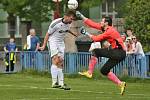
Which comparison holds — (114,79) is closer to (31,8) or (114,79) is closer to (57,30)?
(57,30)

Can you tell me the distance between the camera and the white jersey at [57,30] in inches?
676

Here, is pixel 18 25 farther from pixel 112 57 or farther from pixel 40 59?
pixel 112 57

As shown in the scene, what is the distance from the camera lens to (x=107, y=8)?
48.2 metres

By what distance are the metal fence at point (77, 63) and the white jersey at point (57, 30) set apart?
Answer: 6544 millimetres

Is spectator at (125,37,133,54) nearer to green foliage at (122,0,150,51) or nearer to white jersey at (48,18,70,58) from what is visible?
green foliage at (122,0,150,51)

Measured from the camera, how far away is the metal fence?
76.9 ft

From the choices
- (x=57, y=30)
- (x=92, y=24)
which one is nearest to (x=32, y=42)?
(x=57, y=30)

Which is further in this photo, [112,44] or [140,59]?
[140,59]

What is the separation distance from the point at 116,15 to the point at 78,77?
21127mm

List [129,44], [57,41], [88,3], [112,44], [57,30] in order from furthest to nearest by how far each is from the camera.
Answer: [88,3] < [129,44] < [57,41] < [57,30] < [112,44]

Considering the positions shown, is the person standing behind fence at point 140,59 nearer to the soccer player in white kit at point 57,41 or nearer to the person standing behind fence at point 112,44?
the soccer player in white kit at point 57,41

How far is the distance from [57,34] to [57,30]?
0.15m

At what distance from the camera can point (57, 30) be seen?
17.3 meters

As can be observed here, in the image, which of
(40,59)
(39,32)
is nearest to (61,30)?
(40,59)
